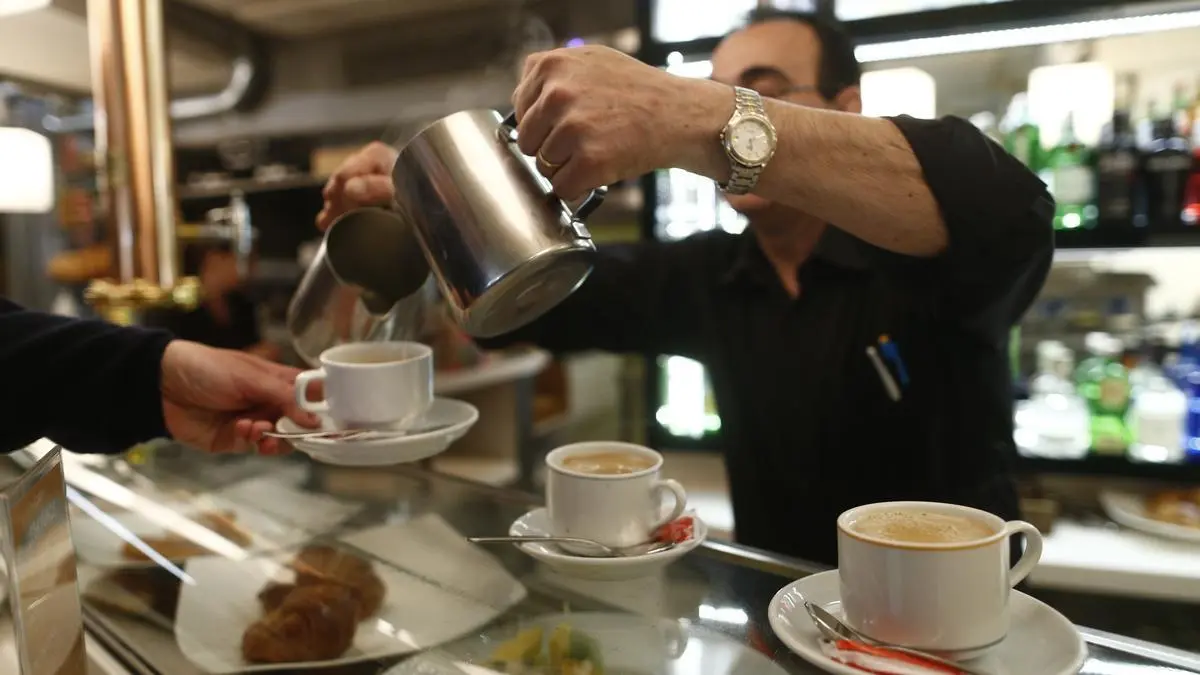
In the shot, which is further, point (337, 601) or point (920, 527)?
point (337, 601)

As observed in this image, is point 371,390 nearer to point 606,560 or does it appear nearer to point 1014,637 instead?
point 606,560

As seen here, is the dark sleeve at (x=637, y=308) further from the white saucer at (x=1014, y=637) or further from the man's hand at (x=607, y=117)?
the white saucer at (x=1014, y=637)

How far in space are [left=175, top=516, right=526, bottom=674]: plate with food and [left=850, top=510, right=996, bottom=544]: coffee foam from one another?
341 millimetres

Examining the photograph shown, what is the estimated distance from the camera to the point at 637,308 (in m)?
1.52

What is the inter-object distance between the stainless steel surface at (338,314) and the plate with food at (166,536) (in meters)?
0.21

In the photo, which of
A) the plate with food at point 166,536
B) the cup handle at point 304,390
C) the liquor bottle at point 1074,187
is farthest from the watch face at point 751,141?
the liquor bottle at point 1074,187

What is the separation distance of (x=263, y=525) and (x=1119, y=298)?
82.8 inches

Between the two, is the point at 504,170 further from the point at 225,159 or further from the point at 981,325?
the point at 225,159

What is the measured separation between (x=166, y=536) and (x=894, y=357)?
0.97 meters

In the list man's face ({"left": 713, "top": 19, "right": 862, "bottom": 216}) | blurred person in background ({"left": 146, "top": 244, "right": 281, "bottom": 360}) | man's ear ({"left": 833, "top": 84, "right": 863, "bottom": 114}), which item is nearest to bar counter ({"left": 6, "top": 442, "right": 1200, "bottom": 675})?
man's face ({"left": 713, "top": 19, "right": 862, "bottom": 216})

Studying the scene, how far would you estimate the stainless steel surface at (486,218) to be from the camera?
70cm

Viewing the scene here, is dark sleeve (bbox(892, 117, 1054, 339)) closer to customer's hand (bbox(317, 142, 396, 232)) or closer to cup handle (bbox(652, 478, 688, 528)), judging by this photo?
cup handle (bbox(652, 478, 688, 528))

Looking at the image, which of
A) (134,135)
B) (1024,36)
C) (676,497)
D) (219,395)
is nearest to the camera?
(676,497)

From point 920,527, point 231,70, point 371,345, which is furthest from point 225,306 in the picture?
point 920,527
